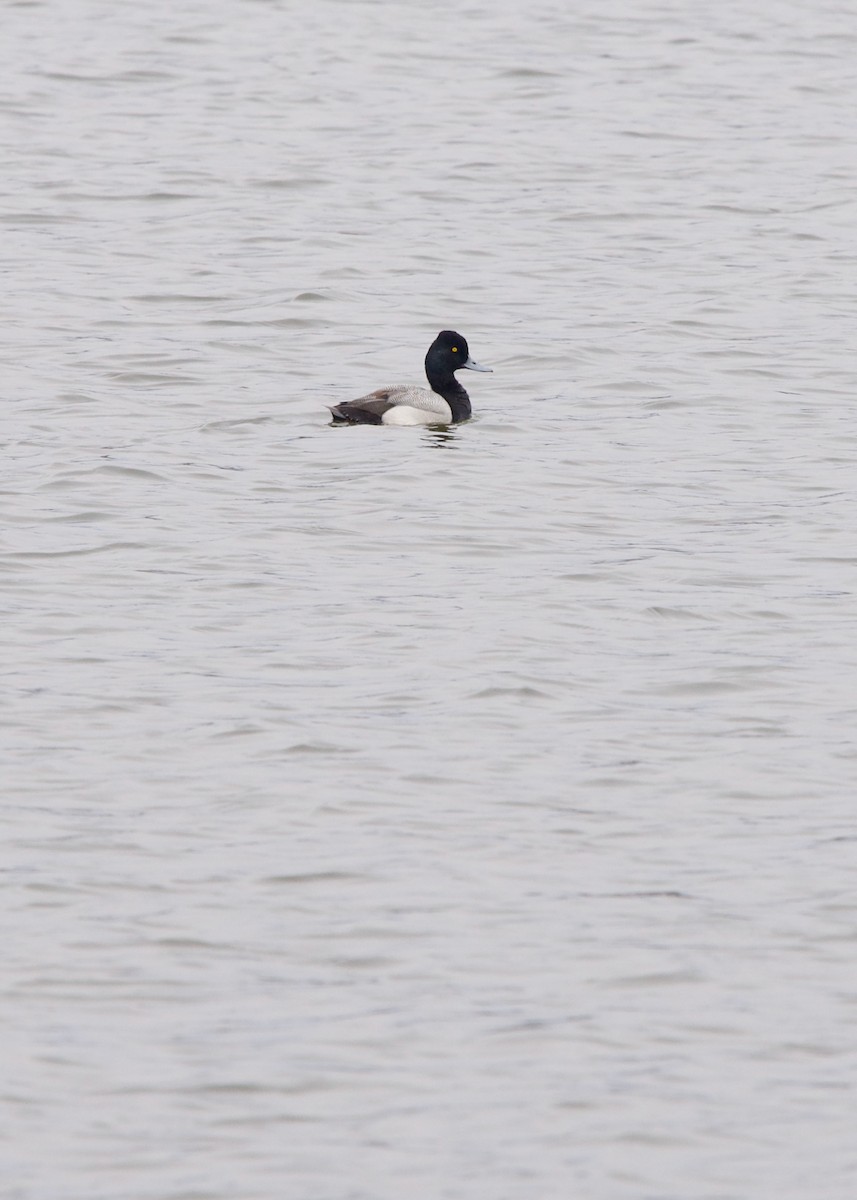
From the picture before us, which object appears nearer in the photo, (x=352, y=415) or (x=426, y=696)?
(x=426, y=696)

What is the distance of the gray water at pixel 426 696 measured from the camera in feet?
23.6

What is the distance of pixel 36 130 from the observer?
1105 inches

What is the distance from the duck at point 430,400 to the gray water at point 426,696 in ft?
0.74

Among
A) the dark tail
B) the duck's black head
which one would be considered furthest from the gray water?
the duck's black head

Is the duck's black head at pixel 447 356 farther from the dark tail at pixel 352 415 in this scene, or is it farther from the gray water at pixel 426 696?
the dark tail at pixel 352 415

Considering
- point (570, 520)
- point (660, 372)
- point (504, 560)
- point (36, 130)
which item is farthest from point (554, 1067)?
point (36, 130)

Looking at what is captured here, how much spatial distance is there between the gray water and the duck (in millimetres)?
225

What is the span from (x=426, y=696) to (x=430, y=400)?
6615 millimetres

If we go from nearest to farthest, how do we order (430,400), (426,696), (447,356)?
1. (426,696)
2. (430,400)
3. (447,356)

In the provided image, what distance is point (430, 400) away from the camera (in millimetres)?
17031

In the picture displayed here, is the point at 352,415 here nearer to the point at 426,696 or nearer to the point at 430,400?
the point at 430,400

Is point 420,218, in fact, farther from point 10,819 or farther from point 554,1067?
point 554,1067

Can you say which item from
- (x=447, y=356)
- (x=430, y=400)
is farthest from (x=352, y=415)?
(x=447, y=356)

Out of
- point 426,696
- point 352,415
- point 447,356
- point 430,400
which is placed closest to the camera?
point 426,696
